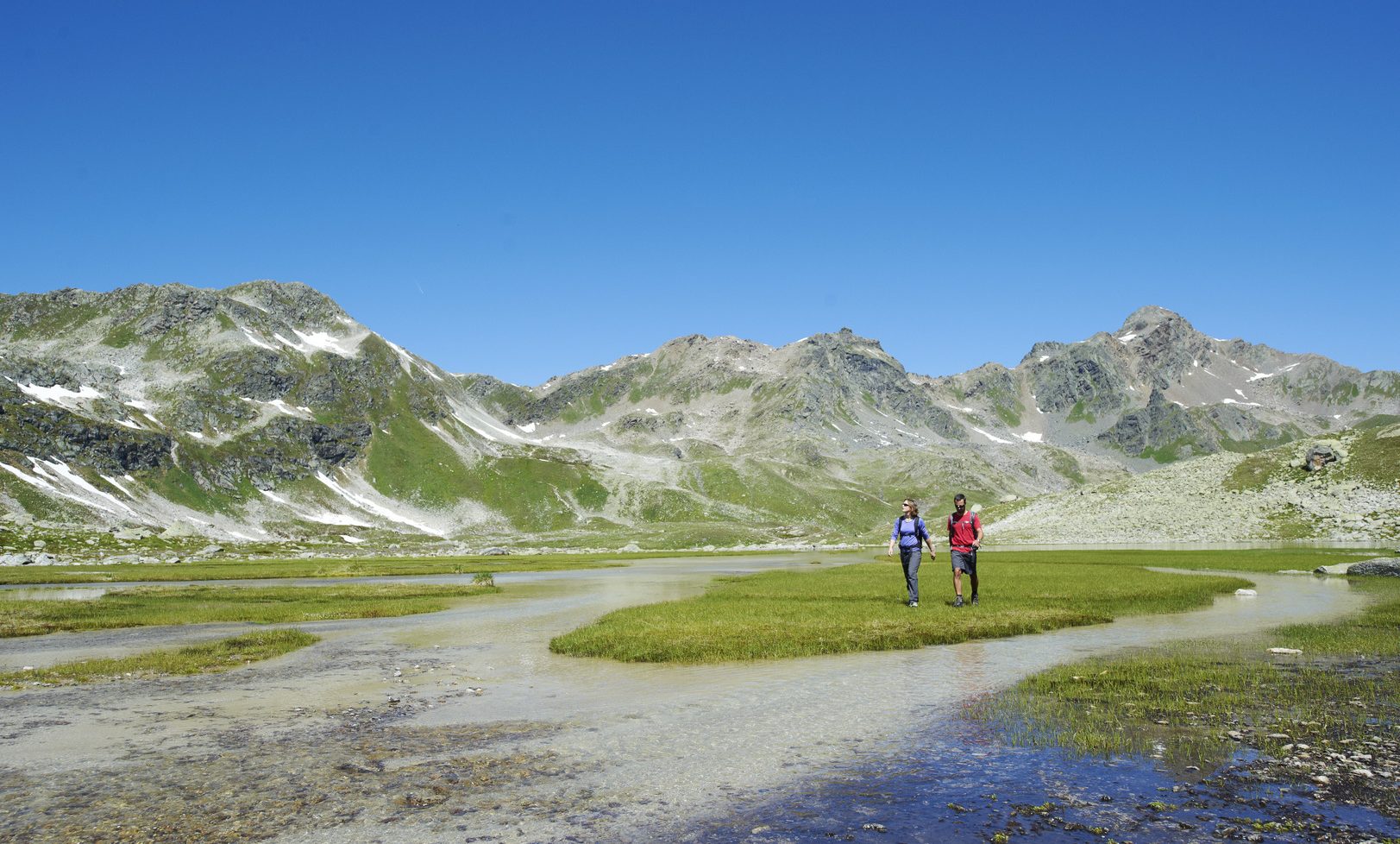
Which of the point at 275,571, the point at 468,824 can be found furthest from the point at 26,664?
the point at 275,571

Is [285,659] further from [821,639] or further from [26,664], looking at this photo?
A: [821,639]

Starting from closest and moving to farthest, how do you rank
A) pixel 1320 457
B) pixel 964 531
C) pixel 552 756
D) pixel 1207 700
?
1. pixel 552 756
2. pixel 1207 700
3. pixel 964 531
4. pixel 1320 457

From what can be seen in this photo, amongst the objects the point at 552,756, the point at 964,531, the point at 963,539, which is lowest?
the point at 552,756

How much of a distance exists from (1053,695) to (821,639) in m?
9.19

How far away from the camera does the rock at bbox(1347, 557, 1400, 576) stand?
4719 centimetres

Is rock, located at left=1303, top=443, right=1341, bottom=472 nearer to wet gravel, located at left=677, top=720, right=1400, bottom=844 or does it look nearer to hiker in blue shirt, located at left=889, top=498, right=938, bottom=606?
hiker in blue shirt, located at left=889, top=498, right=938, bottom=606

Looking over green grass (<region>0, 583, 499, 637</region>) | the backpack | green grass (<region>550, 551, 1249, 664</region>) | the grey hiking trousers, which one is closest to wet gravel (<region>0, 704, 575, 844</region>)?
green grass (<region>550, 551, 1249, 664</region>)

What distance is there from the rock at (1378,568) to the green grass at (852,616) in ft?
33.5

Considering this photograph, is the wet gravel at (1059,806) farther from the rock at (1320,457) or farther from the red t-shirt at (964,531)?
the rock at (1320,457)

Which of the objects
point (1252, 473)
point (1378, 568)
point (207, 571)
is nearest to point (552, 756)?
point (1378, 568)

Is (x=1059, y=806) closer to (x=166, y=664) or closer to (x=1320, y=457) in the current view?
(x=166, y=664)

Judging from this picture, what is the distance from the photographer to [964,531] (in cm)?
3036

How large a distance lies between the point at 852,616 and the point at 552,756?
18.1 metres

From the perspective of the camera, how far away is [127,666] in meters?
23.3
